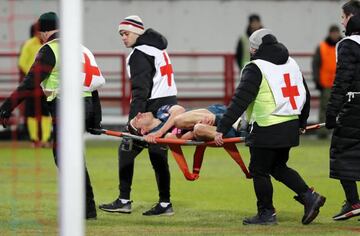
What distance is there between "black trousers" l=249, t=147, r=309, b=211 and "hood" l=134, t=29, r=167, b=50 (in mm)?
1698

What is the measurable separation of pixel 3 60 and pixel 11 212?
445 inches

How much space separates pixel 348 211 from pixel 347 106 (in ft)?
3.47

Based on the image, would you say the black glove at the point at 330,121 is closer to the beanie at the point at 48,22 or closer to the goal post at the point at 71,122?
the beanie at the point at 48,22

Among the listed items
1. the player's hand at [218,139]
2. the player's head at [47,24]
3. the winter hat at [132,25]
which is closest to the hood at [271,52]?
the player's hand at [218,139]

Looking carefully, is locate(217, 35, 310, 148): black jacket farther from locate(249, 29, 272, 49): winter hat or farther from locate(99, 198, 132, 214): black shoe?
locate(99, 198, 132, 214): black shoe

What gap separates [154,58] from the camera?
40.3 feet

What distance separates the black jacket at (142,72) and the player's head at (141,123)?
47 millimetres

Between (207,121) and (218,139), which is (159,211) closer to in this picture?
(207,121)

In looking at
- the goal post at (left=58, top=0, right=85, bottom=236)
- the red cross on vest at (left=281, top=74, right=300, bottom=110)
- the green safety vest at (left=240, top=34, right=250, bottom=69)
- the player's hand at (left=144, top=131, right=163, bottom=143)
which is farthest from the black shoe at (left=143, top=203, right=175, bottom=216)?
the green safety vest at (left=240, top=34, right=250, bottom=69)

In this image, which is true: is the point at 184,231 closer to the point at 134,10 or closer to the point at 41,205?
the point at 41,205

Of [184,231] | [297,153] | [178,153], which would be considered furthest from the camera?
[297,153]

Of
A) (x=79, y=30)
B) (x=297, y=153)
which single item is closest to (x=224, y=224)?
(x=79, y=30)

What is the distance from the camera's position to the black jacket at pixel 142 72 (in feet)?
39.7

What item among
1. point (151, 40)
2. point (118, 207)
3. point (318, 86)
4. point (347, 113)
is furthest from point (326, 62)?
point (347, 113)
